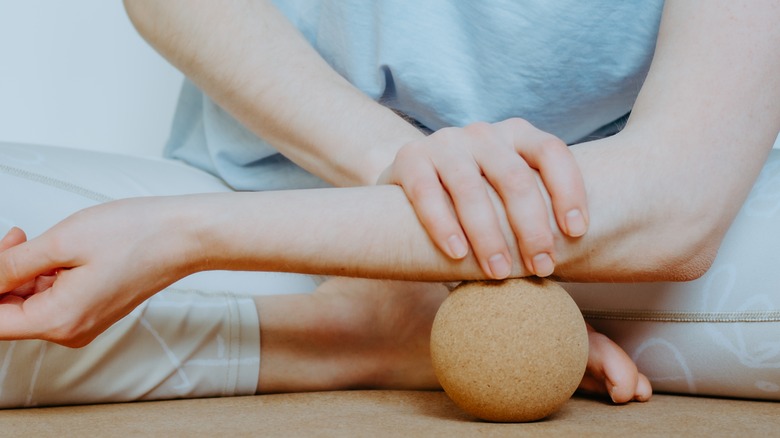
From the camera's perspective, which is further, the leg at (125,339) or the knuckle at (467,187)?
the leg at (125,339)

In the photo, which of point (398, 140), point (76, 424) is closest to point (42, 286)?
point (76, 424)

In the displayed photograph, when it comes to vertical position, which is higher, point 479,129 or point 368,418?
point 479,129

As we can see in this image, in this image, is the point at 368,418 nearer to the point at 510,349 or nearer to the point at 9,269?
the point at 510,349

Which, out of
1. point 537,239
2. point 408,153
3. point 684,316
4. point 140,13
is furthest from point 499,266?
point 140,13

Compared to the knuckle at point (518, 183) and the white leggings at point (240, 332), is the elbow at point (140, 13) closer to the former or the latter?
the white leggings at point (240, 332)

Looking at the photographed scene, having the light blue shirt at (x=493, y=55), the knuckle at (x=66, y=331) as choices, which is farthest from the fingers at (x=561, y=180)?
the knuckle at (x=66, y=331)

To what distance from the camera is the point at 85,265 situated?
2.61 feet

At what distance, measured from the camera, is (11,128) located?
1.96 metres

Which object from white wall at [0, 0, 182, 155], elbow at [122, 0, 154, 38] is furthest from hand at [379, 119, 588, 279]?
white wall at [0, 0, 182, 155]

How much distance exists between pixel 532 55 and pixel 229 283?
49 centimetres

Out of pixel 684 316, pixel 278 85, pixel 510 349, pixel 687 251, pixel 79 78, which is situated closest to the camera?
pixel 510 349

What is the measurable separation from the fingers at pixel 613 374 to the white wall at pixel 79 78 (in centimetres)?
131

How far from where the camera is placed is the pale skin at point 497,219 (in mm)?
795

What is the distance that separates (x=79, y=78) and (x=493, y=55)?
1165 millimetres
